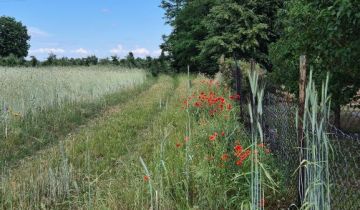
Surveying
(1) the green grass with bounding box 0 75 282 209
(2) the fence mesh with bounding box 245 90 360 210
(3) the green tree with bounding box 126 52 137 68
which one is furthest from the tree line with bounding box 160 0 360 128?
(3) the green tree with bounding box 126 52 137 68

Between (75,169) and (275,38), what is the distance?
22.1 meters

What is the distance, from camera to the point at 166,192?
4.00 metres

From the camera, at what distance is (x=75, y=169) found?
559 cm

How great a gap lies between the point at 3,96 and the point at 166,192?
6.47 m

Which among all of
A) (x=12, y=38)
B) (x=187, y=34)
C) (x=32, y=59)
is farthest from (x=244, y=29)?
(x=12, y=38)

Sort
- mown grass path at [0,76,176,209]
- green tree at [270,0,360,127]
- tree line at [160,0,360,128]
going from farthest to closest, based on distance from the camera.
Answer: tree line at [160,0,360,128] < green tree at [270,0,360,127] < mown grass path at [0,76,176,209]

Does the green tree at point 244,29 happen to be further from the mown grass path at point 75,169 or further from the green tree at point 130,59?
the mown grass path at point 75,169

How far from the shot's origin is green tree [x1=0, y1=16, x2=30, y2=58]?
67688mm

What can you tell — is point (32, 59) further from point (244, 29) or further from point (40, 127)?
point (40, 127)

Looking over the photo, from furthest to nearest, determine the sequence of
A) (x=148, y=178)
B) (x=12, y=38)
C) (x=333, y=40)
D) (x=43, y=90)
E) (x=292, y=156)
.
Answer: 1. (x=12, y=38)
2. (x=43, y=90)
3. (x=333, y=40)
4. (x=292, y=156)
5. (x=148, y=178)

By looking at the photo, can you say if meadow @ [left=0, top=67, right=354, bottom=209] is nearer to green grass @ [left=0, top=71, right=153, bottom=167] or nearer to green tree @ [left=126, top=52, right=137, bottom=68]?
green grass @ [left=0, top=71, right=153, bottom=167]

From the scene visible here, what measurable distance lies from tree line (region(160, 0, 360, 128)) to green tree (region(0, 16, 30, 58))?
34.3 m

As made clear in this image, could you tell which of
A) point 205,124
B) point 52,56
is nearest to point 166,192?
point 205,124

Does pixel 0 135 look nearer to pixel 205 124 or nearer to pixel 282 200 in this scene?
pixel 205 124
